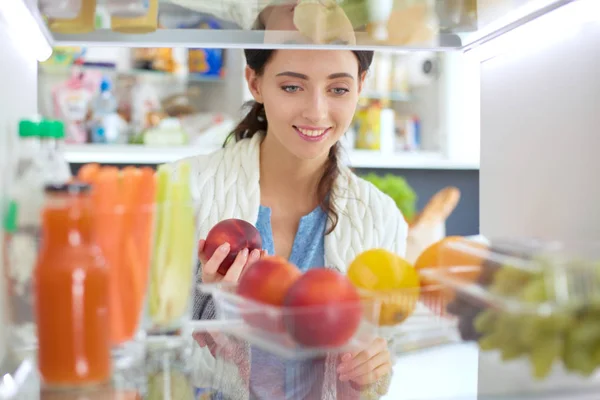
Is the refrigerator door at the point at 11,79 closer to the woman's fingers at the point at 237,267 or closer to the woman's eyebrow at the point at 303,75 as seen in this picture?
the woman's fingers at the point at 237,267

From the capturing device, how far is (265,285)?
2.54 feet

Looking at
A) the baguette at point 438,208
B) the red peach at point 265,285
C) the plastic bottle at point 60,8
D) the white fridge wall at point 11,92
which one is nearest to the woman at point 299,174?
the white fridge wall at point 11,92

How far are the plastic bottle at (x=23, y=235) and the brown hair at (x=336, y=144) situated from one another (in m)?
0.89

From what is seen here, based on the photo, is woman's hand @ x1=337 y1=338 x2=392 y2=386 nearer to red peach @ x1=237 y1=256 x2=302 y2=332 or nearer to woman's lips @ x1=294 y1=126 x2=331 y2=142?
red peach @ x1=237 y1=256 x2=302 y2=332

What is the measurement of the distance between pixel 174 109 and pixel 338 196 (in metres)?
1.84

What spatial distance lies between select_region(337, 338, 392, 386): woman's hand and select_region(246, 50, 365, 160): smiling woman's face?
861 millimetres

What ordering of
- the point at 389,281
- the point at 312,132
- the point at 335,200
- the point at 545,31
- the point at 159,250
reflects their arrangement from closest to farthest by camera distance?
the point at 159,250
the point at 389,281
the point at 545,31
the point at 312,132
the point at 335,200

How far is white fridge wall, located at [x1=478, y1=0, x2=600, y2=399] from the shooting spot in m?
0.97

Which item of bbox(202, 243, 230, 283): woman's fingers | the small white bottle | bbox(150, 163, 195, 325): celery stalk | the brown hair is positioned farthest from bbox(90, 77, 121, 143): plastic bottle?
bbox(150, 163, 195, 325): celery stalk

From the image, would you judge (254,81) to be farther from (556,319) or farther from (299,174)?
(556,319)

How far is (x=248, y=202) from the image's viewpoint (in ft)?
5.81

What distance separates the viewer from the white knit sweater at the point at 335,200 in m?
1.76

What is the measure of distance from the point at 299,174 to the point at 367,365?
111 cm

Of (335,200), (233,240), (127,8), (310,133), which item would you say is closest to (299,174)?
(335,200)
